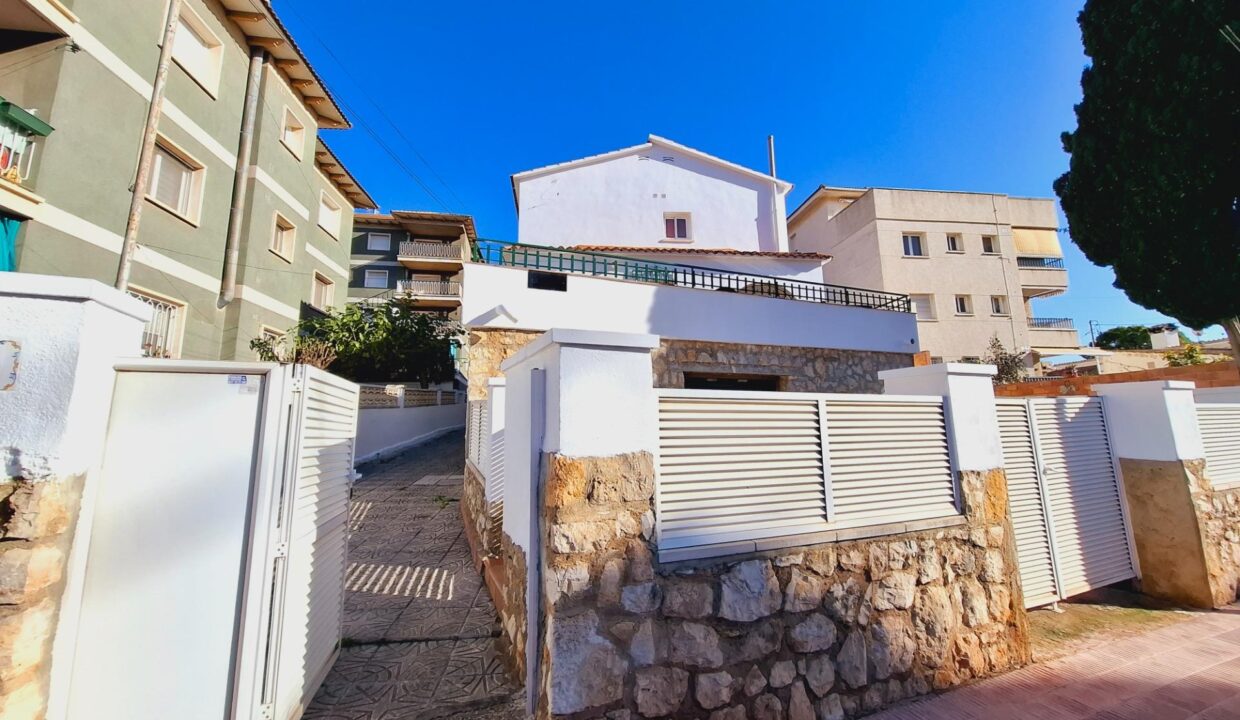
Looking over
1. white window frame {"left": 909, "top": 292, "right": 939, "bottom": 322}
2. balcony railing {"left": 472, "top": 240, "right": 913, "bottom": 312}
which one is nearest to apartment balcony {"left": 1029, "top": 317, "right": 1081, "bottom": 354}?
white window frame {"left": 909, "top": 292, "right": 939, "bottom": 322}

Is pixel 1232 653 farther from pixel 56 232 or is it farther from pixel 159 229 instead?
pixel 159 229

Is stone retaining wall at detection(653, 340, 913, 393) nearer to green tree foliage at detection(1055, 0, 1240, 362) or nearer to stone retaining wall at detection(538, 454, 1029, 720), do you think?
green tree foliage at detection(1055, 0, 1240, 362)

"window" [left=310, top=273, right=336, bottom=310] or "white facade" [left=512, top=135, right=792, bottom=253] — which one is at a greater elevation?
"white facade" [left=512, top=135, right=792, bottom=253]

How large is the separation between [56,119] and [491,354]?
6.86m

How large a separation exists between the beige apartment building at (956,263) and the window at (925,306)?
3 centimetres

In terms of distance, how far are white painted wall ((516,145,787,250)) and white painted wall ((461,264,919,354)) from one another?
5.04 meters

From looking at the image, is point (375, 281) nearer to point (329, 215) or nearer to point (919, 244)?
point (329, 215)

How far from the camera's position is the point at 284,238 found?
12055 millimetres

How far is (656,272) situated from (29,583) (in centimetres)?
901

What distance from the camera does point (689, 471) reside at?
2475mm

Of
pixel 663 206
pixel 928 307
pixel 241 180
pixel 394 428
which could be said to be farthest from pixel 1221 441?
pixel 241 180

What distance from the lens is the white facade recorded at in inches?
540

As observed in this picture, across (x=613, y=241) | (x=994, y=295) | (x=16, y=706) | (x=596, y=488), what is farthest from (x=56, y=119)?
(x=994, y=295)

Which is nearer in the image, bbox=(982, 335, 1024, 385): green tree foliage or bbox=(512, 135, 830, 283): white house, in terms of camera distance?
bbox=(512, 135, 830, 283): white house
